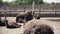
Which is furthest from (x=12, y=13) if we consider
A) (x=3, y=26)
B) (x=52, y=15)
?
(x=3, y=26)

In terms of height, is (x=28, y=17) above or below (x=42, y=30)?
below

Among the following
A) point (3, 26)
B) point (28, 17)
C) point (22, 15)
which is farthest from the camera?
point (22, 15)

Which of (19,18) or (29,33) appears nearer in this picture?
(29,33)

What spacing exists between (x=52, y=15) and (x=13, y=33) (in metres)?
12.4

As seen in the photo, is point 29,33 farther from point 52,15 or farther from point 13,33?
point 52,15

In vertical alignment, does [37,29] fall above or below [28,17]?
above

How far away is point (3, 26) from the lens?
1392cm

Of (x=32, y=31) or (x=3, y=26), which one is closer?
(x=32, y=31)

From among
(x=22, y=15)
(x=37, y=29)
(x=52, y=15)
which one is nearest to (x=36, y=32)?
(x=37, y=29)

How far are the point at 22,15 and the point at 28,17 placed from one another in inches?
46.4

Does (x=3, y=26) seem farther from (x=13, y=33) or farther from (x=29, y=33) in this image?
(x=29, y=33)

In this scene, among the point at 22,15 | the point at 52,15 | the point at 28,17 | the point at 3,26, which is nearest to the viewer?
the point at 3,26

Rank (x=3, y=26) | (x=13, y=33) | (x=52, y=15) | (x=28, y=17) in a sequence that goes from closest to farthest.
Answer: (x=13, y=33), (x=3, y=26), (x=28, y=17), (x=52, y=15)

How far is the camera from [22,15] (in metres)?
16.0
